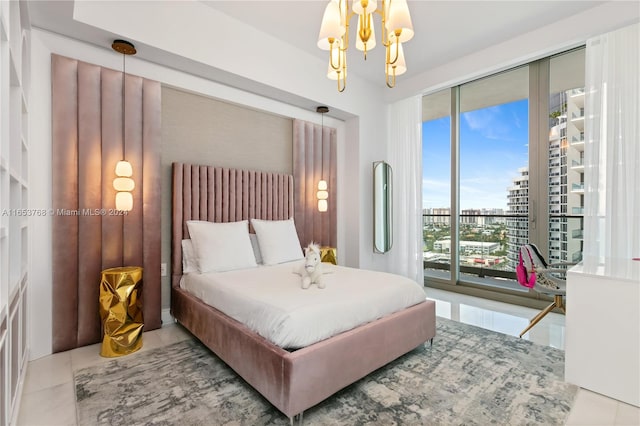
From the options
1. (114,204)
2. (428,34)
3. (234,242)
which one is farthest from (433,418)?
Answer: (428,34)

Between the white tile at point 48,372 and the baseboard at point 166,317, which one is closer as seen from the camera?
the white tile at point 48,372

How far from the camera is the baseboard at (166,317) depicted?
10.00 feet

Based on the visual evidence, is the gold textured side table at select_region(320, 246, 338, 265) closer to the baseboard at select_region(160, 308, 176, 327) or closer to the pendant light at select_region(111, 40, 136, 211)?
the baseboard at select_region(160, 308, 176, 327)

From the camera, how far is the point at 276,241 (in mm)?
3342

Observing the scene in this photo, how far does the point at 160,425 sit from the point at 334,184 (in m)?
3.38

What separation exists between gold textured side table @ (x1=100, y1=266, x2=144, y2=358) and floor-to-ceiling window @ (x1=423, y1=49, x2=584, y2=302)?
12.6 ft

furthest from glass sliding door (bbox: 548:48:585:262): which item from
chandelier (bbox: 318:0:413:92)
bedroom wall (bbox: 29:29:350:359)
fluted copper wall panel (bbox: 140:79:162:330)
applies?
bedroom wall (bbox: 29:29:350:359)

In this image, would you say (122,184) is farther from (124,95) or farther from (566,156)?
(566,156)

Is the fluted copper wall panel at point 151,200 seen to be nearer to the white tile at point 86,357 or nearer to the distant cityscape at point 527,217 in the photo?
the white tile at point 86,357

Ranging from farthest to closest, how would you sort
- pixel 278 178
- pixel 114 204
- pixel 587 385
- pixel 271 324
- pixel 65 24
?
1. pixel 278 178
2. pixel 114 204
3. pixel 65 24
4. pixel 587 385
5. pixel 271 324

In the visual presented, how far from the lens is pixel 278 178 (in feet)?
12.6

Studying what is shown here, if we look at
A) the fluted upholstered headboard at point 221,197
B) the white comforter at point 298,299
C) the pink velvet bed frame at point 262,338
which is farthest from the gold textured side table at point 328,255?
the white comforter at point 298,299

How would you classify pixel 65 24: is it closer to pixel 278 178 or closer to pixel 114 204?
pixel 114 204

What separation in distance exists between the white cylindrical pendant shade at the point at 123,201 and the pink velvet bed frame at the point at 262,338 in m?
0.47
